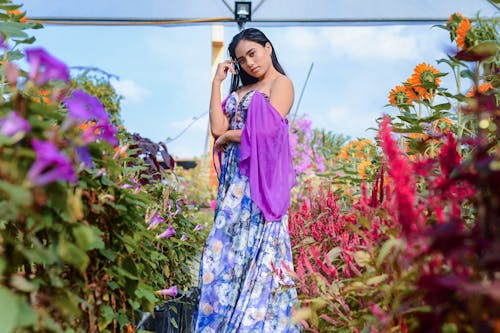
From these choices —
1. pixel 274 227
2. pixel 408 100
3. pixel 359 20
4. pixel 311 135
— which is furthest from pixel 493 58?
pixel 311 135

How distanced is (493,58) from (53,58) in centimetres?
137

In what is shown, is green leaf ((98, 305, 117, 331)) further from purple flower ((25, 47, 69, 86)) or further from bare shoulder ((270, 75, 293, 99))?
bare shoulder ((270, 75, 293, 99))

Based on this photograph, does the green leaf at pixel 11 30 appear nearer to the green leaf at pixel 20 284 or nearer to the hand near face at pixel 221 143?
the green leaf at pixel 20 284

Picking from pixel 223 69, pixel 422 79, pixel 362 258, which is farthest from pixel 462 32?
pixel 223 69

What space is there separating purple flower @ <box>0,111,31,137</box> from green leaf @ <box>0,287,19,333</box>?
0.80ft

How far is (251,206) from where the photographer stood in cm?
271

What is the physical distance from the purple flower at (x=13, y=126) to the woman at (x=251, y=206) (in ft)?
5.46

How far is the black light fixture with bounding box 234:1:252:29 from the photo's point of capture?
5848 millimetres

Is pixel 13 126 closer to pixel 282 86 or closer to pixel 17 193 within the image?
pixel 17 193

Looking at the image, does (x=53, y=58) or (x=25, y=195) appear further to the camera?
(x=53, y=58)

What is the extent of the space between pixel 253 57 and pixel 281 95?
9.6 inches

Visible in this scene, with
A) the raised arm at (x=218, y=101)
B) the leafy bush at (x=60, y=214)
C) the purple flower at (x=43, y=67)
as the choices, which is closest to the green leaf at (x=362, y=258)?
the leafy bush at (x=60, y=214)

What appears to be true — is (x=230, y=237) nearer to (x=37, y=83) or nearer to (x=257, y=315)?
(x=257, y=315)

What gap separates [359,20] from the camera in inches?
241
